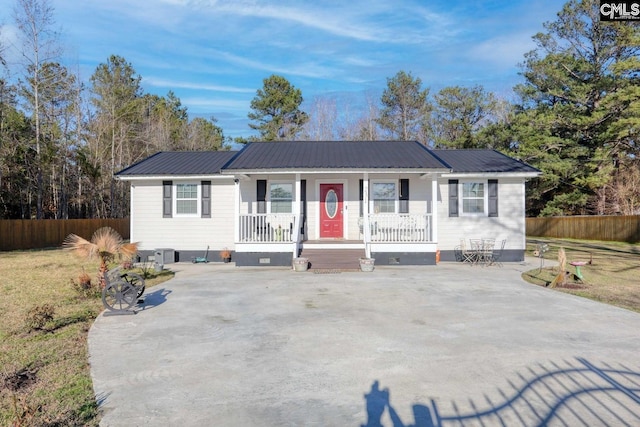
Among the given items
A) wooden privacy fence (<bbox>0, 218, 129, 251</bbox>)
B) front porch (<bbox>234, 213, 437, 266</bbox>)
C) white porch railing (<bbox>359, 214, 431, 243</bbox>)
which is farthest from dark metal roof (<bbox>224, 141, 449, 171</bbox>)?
wooden privacy fence (<bbox>0, 218, 129, 251</bbox>)

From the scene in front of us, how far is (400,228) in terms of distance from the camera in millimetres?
13203

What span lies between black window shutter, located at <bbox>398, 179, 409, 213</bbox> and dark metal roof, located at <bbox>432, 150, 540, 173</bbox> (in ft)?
5.41

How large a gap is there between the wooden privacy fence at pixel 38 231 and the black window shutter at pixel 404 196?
17845mm

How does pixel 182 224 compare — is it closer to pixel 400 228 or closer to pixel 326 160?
pixel 326 160

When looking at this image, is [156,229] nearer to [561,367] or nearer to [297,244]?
[297,244]

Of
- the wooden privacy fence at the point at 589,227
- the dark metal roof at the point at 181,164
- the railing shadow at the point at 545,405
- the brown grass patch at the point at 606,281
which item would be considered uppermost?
the dark metal roof at the point at 181,164

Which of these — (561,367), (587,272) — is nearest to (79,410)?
(561,367)

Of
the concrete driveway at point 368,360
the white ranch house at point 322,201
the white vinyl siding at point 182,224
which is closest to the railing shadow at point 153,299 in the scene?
the concrete driveway at point 368,360

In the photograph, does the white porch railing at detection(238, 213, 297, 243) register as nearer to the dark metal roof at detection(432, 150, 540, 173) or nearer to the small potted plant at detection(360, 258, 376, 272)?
the small potted plant at detection(360, 258, 376, 272)

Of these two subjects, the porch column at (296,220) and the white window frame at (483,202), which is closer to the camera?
the porch column at (296,220)

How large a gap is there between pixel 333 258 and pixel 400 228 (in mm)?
2443

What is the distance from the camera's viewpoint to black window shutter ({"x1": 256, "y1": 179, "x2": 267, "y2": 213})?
562 inches

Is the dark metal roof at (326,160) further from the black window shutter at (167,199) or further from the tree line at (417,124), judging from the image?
the tree line at (417,124)

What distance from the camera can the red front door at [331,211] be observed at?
14.5 meters
